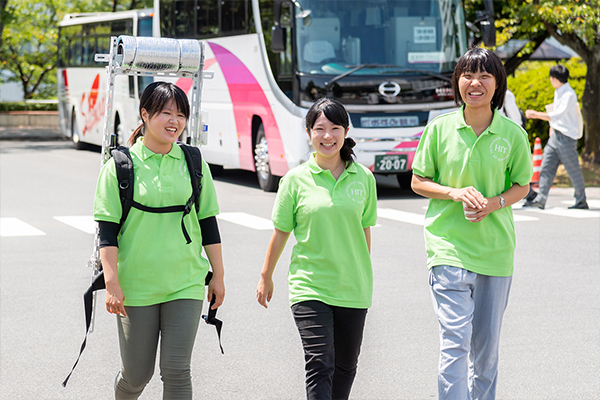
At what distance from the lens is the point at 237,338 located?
5941mm

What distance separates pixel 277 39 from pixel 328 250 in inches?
396

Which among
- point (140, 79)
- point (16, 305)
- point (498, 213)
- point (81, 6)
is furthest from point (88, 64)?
point (498, 213)

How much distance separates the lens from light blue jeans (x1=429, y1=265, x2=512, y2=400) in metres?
3.84

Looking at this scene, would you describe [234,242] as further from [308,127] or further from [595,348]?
[308,127]

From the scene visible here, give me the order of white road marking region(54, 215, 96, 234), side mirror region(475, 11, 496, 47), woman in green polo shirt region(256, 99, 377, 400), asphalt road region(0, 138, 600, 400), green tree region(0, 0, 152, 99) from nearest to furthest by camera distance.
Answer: woman in green polo shirt region(256, 99, 377, 400) → asphalt road region(0, 138, 600, 400) → white road marking region(54, 215, 96, 234) → side mirror region(475, 11, 496, 47) → green tree region(0, 0, 152, 99)

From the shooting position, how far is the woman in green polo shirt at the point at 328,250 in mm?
3783

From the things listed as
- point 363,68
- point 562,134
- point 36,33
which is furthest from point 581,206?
point 36,33

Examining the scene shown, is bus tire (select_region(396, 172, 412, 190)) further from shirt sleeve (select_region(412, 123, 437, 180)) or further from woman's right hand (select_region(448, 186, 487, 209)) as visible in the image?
woman's right hand (select_region(448, 186, 487, 209))

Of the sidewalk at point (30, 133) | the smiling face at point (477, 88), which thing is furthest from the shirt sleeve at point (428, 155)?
the sidewalk at point (30, 133)

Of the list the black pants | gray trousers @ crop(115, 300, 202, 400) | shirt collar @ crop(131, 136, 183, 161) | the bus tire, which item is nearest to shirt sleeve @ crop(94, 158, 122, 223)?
shirt collar @ crop(131, 136, 183, 161)

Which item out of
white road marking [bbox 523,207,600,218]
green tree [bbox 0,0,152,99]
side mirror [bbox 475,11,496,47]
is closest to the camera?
white road marking [bbox 523,207,600,218]

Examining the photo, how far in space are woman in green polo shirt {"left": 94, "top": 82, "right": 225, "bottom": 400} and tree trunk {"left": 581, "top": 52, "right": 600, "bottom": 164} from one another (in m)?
15.4

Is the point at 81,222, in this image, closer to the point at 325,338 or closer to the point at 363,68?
the point at 363,68

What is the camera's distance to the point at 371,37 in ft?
44.8
